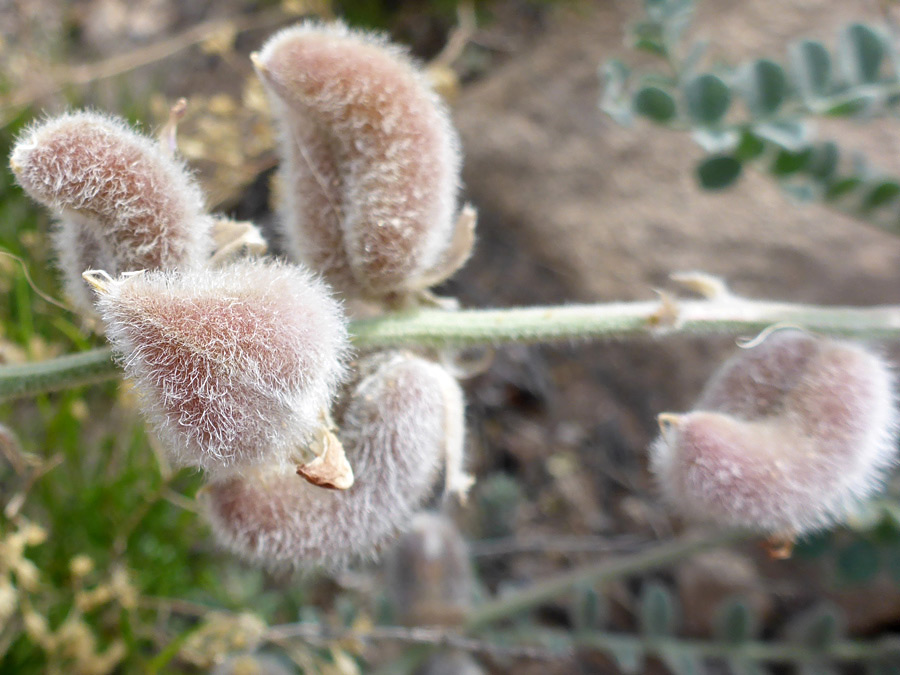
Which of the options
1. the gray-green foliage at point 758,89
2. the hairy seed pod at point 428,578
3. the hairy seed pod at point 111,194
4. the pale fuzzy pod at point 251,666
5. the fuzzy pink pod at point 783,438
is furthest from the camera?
the hairy seed pod at point 428,578

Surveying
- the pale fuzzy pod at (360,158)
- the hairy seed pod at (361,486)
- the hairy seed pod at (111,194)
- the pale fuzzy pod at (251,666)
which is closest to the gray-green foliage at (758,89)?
the pale fuzzy pod at (360,158)

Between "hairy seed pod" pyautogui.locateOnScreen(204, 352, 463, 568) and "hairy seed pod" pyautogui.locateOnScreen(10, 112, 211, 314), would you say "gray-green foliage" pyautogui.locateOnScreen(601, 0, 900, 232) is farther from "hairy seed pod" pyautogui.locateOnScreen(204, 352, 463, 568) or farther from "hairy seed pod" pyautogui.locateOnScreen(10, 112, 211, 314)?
"hairy seed pod" pyautogui.locateOnScreen(10, 112, 211, 314)

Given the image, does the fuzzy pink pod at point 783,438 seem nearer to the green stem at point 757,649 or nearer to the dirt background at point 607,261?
the green stem at point 757,649

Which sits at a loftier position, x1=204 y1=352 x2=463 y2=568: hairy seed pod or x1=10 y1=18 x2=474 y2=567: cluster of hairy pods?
x1=10 y1=18 x2=474 y2=567: cluster of hairy pods

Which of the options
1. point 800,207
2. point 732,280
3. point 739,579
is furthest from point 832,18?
point 739,579

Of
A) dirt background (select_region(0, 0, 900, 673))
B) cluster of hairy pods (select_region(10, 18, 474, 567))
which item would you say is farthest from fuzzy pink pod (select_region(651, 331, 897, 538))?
dirt background (select_region(0, 0, 900, 673))

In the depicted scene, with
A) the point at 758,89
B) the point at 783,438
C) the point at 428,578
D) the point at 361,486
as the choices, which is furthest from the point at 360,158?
the point at 428,578
